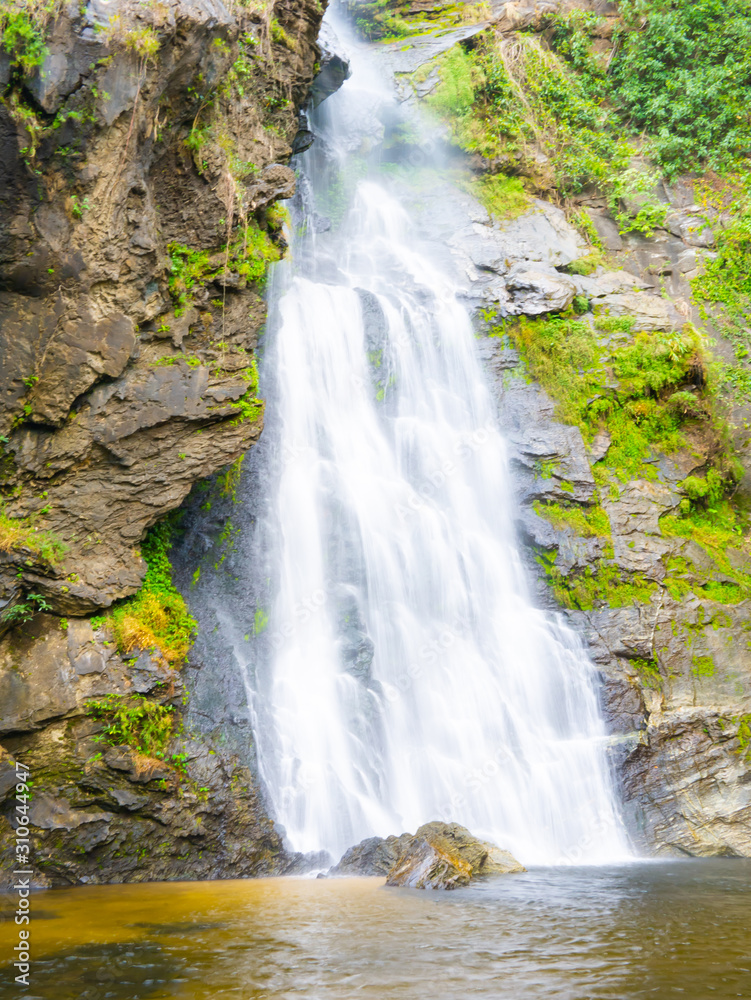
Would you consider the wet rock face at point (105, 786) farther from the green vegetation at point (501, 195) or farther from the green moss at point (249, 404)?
the green vegetation at point (501, 195)

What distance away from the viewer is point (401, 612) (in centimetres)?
1042

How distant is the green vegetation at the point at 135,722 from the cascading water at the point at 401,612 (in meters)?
1.28

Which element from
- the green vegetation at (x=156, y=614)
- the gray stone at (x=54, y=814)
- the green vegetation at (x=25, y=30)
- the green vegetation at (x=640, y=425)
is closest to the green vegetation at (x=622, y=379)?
the green vegetation at (x=640, y=425)

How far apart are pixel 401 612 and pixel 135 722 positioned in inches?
166

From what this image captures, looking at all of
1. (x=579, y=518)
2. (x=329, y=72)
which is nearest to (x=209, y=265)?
(x=579, y=518)

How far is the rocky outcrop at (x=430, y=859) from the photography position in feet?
21.9

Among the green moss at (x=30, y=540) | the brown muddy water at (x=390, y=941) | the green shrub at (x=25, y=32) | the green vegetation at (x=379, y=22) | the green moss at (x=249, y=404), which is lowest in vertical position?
the brown muddy water at (x=390, y=941)

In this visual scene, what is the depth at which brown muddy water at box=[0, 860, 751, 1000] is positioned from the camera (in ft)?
12.9

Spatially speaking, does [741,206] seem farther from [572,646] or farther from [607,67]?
[572,646]

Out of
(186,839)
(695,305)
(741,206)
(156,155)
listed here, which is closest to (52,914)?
(186,839)

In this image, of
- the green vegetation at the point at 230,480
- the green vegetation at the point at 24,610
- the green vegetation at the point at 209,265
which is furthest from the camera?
the green vegetation at the point at 230,480

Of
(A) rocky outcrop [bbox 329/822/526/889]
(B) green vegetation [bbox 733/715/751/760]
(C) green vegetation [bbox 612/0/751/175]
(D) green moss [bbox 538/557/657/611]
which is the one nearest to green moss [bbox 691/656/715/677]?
(B) green vegetation [bbox 733/715/751/760]

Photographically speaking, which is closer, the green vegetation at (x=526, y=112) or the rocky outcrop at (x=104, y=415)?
→ the rocky outcrop at (x=104, y=415)

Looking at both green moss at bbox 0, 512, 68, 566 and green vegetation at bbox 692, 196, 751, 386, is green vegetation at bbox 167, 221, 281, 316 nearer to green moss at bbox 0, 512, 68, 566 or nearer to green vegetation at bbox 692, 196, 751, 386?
green moss at bbox 0, 512, 68, 566
